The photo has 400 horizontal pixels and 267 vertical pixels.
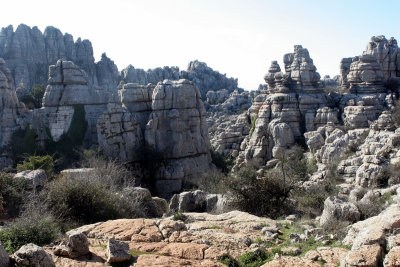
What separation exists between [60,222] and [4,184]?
13.2 ft

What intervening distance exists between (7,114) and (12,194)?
17.0 meters

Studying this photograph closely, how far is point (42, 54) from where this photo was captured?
204 ft

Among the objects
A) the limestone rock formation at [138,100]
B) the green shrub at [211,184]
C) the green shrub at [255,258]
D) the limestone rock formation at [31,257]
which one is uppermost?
the limestone rock formation at [138,100]

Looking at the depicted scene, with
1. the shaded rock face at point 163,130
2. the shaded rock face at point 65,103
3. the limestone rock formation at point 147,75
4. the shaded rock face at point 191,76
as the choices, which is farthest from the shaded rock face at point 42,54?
the shaded rock face at point 163,130

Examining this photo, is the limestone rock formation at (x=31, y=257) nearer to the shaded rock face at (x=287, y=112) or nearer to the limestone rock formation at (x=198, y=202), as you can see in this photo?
the limestone rock formation at (x=198, y=202)

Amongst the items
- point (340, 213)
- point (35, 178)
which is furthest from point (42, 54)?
point (340, 213)

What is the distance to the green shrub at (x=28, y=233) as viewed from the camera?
7.03 metres

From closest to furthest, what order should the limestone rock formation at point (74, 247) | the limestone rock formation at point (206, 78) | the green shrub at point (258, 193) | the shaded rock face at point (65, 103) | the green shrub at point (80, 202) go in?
the limestone rock formation at point (74, 247), the green shrub at point (80, 202), the green shrub at point (258, 193), the shaded rock face at point (65, 103), the limestone rock formation at point (206, 78)

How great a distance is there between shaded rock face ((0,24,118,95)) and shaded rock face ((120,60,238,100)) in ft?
9.97

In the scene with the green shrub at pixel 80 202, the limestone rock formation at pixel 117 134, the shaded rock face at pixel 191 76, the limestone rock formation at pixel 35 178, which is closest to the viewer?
the green shrub at pixel 80 202

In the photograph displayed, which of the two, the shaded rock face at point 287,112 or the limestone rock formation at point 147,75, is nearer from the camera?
the shaded rock face at point 287,112

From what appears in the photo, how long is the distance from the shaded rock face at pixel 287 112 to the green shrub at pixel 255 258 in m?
22.5

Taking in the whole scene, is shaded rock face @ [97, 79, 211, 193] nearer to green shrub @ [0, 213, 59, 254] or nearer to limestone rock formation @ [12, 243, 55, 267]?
green shrub @ [0, 213, 59, 254]

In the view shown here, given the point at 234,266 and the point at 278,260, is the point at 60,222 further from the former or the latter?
the point at 278,260
